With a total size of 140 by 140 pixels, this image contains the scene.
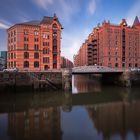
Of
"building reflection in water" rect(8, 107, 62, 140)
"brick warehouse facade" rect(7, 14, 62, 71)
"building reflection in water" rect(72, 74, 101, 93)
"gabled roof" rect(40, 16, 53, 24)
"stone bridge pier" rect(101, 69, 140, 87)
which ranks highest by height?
"gabled roof" rect(40, 16, 53, 24)

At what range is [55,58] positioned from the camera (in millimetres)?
54656

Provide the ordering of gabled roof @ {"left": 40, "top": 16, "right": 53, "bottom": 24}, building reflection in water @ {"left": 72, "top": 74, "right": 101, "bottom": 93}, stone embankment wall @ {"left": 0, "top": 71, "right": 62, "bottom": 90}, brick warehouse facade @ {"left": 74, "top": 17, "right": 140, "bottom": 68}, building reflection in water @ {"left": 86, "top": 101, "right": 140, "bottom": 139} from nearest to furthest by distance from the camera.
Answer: building reflection in water @ {"left": 86, "top": 101, "right": 140, "bottom": 139} → stone embankment wall @ {"left": 0, "top": 71, "right": 62, "bottom": 90} → building reflection in water @ {"left": 72, "top": 74, "right": 101, "bottom": 93} → gabled roof @ {"left": 40, "top": 16, "right": 53, "bottom": 24} → brick warehouse facade @ {"left": 74, "top": 17, "right": 140, "bottom": 68}

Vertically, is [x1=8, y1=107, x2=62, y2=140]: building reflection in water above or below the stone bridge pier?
below

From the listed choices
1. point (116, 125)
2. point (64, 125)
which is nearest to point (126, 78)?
point (116, 125)

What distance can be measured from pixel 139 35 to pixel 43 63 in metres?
51.9

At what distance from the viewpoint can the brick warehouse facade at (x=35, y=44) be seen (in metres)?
50.8

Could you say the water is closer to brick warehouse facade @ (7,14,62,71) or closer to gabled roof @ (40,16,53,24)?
brick warehouse facade @ (7,14,62,71)

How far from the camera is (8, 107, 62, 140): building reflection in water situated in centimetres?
1408

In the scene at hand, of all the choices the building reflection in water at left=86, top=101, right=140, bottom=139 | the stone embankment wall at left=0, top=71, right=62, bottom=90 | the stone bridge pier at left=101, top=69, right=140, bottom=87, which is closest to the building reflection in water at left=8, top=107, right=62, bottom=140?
the building reflection in water at left=86, top=101, right=140, bottom=139

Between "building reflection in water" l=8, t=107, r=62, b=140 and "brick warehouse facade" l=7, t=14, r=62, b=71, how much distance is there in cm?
3096

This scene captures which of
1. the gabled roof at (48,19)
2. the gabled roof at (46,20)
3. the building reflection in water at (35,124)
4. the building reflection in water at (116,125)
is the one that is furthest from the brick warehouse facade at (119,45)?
the building reflection in water at (35,124)

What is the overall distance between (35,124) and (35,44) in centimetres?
3909

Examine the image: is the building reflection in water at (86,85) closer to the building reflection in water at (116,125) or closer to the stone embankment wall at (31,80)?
the stone embankment wall at (31,80)

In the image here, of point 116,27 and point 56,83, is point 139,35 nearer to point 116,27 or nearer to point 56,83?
point 116,27
